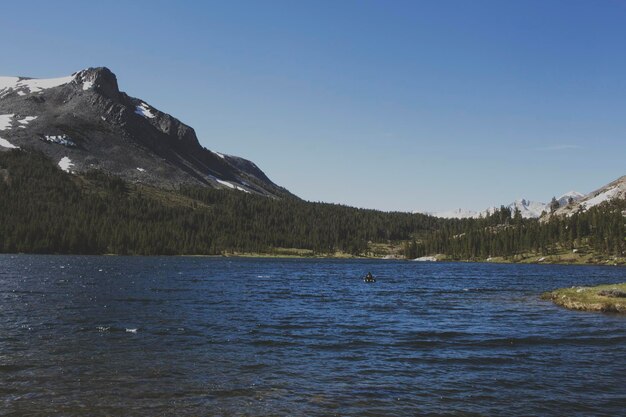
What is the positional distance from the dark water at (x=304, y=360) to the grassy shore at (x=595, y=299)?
2936 mm

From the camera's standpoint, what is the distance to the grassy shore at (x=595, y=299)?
179 ft

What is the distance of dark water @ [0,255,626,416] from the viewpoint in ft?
73.6

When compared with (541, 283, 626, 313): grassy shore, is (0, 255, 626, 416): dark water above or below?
below

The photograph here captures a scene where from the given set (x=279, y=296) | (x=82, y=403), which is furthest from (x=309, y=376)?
(x=279, y=296)

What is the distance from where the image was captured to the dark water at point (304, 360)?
22.4m

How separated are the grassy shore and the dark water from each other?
116 inches

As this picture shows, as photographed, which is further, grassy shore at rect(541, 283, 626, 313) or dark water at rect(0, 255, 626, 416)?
grassy shore at rect(541, 283, 626, 313)

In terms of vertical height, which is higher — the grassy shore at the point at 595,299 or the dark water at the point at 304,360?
the grassy shore at the point at 595,299

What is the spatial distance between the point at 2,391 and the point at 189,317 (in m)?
26.1

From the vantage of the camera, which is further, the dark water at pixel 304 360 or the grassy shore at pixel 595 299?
the grassy shore at pixel 595 299

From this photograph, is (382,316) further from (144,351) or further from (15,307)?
(15,307)

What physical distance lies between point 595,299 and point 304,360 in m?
41.2

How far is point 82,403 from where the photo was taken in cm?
2189

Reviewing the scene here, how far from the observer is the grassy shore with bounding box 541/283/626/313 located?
54594 mm
